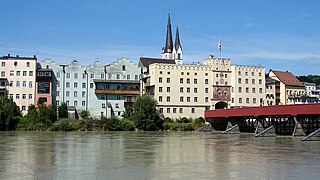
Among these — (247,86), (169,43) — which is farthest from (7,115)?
(169,43)

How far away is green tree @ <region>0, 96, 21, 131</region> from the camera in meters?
A: 85.6

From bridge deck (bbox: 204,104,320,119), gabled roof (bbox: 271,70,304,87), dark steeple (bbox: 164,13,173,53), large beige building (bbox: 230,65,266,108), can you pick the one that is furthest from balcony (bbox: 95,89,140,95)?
dark steeple (bbox: 164,13,173,53)

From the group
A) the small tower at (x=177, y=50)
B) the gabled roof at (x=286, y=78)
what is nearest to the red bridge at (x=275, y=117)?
the gabled roof at (x=286, y=78)

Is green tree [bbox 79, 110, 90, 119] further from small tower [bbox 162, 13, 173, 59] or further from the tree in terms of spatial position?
small tower [bbox 162, 13, 173, 59]

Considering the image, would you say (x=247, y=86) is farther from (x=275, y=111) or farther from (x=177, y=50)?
(x=177, y=50)

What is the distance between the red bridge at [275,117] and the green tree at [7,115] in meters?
37.0

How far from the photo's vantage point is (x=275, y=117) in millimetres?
73062

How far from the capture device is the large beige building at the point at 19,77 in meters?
92.7

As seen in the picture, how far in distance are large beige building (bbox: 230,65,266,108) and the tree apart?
21.3 m

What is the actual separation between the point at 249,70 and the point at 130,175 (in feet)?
284

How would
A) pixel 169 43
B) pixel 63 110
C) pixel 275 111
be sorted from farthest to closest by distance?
pixel 169 43 → pixel 63 110 → pixel 275 111

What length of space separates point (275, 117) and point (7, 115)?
4806 cm

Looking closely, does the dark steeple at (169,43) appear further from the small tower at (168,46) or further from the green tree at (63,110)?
the green tree at (63,110)

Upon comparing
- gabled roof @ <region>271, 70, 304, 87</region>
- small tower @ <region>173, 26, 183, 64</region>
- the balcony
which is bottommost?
the balcony
